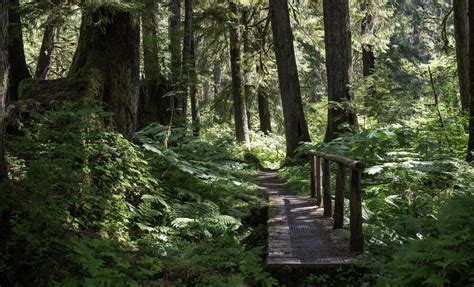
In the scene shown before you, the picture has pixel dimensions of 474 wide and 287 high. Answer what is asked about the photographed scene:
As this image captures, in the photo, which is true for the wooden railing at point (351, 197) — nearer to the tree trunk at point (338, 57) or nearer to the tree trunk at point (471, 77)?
the tree trunk at point (471, 77)

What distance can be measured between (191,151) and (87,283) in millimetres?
7981

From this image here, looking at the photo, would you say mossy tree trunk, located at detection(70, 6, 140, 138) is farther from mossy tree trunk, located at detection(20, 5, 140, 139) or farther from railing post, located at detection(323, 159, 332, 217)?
railing post, located at detection(323, 159, 332, 217)

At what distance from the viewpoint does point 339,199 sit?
6.86 m

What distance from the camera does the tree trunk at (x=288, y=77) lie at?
16.9 meters

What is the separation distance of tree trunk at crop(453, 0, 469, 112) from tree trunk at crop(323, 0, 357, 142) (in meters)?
2.99

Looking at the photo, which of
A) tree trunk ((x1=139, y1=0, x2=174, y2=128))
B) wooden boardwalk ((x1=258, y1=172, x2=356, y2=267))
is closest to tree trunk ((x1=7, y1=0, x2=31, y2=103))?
tree trunk ((x1=139, y1=0, x2=174, y2=128))

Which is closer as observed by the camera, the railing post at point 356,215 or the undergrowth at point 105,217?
the undergrowth at point 105,217

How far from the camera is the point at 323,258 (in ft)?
18.8

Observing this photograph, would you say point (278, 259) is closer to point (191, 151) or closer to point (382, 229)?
point (382, 229)

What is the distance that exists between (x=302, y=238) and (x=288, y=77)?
10.9 meters

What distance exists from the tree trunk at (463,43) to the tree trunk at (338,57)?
9.81 ft

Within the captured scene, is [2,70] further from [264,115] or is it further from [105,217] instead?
[264,115]

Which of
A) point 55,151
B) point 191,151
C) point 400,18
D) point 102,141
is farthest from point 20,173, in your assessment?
point 400,18

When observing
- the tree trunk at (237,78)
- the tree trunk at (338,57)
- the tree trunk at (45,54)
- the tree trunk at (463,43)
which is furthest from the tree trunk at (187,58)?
the tree trunk at (237,78)
